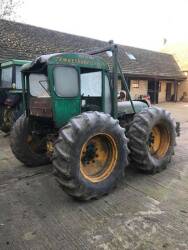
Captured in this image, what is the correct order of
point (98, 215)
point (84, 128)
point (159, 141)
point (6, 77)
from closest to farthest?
point (98, 215) → point (84, 128) → point (159, 141) → point (6, 77)

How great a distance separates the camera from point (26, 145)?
4.41 m

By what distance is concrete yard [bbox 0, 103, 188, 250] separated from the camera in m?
2.39

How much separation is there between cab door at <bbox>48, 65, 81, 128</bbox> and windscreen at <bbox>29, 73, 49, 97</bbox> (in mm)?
616

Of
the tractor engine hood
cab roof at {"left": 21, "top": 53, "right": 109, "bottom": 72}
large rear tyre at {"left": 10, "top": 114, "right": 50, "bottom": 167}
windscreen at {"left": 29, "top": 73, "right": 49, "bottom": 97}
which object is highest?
cab roof at {"left": 21, "top": 53, "right": 109, "bottom": 72}

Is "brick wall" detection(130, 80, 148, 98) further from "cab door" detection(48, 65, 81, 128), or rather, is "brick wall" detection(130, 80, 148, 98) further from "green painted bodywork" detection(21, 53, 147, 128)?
"cab door" detection(48, 65, 81, 128)

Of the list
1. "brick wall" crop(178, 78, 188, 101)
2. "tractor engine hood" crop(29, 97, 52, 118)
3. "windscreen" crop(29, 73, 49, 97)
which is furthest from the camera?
"brick wall" crop(178, 78, 188, 101)

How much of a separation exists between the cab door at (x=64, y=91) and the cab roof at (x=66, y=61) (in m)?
0.08

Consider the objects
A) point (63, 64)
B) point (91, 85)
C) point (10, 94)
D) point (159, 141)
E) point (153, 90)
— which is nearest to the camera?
point (63, 64)

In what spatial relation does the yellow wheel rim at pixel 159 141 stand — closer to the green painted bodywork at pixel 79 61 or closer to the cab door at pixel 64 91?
the green painted bodywork at pixel 79 61

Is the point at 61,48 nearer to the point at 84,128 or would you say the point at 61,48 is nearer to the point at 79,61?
the point at 79,61

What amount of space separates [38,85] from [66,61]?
963 mm

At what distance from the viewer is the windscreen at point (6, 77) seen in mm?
7788

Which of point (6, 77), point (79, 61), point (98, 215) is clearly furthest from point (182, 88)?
point (98, 215)

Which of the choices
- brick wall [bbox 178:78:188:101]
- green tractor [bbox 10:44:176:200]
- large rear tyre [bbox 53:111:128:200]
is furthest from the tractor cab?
brick wall [bbox 178:78:188:101]
